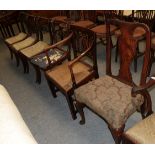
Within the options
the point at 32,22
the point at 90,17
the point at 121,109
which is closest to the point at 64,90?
the point at 121,109

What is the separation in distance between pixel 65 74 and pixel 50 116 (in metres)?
0.50

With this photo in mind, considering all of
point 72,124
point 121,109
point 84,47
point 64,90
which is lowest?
point 72,124

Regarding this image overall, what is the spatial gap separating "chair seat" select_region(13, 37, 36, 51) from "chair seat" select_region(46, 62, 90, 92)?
3.33 feet

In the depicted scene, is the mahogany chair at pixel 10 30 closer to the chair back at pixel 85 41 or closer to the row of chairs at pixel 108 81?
the row of chairs at pixel 108 81

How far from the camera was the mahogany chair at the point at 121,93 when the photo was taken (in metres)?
1.63

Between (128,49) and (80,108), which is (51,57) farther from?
(128,49)

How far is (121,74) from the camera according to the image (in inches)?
75.5

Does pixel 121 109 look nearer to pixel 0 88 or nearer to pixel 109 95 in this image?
pixel 109 95

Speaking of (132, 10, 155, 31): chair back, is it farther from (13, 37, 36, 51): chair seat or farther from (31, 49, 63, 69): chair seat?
(13, 37, 36, 51): chair seat

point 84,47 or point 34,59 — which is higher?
point 84,47

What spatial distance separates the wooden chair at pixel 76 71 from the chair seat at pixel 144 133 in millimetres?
845

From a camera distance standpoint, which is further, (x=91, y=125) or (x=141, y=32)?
(x=141, y=32)

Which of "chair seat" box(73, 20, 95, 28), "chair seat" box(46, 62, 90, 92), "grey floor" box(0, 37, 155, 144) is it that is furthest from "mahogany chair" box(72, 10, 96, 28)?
"chair seat" box(46, 62, 90, 92)
